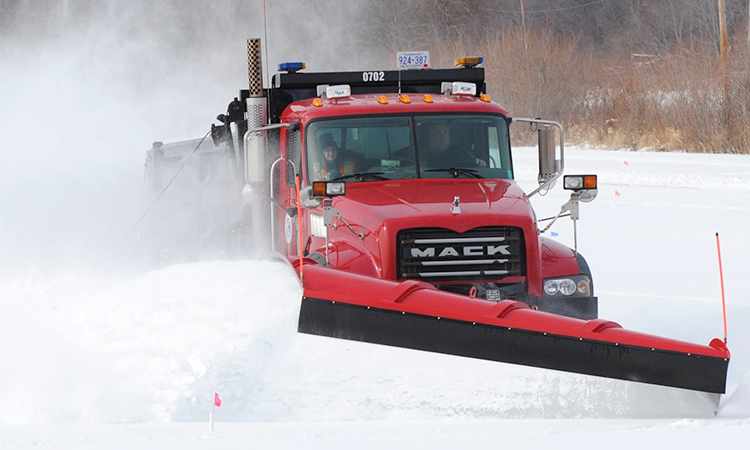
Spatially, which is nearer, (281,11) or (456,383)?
(456,383)

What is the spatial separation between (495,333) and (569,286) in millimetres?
1660

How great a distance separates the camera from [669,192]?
20.1 metres

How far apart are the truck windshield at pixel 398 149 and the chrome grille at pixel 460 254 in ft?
2.88

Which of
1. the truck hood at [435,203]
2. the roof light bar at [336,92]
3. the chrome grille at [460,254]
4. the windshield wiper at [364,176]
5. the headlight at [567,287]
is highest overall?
the roof light bar at [336,92]

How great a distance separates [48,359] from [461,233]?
9.46 feet

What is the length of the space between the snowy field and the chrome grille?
0.83m

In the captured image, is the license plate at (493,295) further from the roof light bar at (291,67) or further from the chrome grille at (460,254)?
the roof light bar at (291,67)

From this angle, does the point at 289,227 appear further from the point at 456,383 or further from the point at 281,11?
the point at 281,11

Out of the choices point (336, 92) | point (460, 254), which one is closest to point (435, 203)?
point (460, 254)

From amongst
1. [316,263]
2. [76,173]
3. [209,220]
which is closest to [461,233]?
[316,263]

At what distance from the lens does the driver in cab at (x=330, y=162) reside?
7.99 metres

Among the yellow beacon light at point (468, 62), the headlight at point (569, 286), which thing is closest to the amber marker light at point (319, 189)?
the headlight at point (569, 286)

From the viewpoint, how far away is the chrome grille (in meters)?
7.12

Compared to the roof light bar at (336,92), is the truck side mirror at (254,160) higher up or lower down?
lower down
